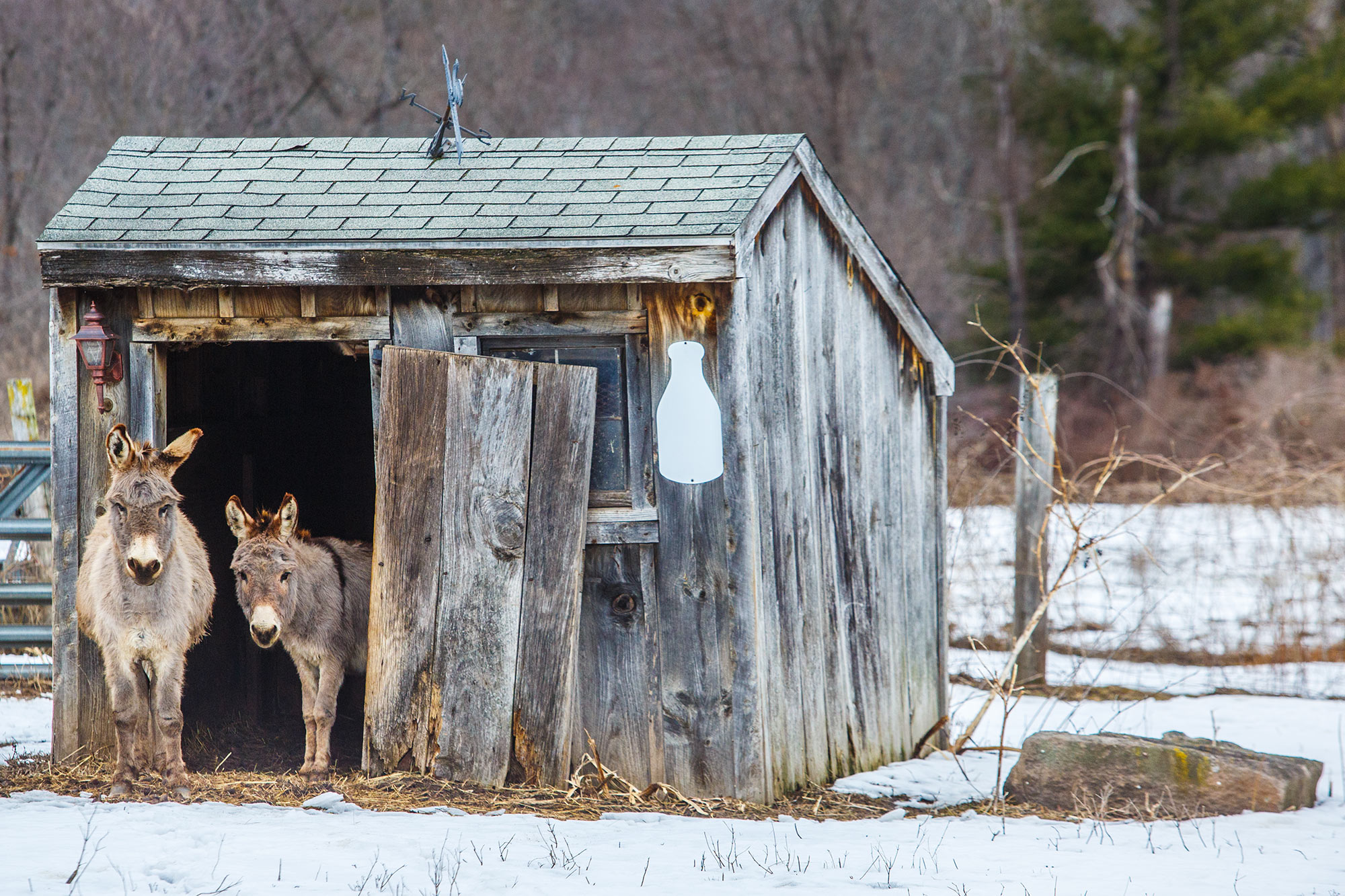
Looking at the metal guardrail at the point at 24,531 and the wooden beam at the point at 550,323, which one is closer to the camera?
the wooden beam at the point at 550,323

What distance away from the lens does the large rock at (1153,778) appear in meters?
5.96

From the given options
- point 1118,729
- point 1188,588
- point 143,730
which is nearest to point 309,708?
point 143,730

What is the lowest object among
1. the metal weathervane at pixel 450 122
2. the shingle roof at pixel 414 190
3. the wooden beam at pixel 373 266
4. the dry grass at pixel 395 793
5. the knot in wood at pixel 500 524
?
the dry grass at pixel 395 793

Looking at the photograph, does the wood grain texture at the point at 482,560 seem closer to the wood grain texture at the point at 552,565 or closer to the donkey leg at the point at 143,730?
the wood grain texture at the point at 552,565

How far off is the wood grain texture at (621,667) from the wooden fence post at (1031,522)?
3.73 meters

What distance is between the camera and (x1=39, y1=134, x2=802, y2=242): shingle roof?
5.43 metres

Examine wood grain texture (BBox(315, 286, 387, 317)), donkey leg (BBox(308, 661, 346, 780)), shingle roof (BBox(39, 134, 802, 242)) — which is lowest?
donkey leg (BBox(308, 661, 346, 780))

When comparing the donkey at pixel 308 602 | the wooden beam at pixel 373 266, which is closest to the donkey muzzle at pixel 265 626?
the donkey at pixel 308 602

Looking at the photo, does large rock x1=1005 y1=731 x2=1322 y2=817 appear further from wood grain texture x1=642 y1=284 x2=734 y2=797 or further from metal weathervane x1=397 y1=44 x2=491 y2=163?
metal weathervane x1=397 y1=44 x2=491 y2=163

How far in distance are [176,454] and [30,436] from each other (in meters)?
4.56

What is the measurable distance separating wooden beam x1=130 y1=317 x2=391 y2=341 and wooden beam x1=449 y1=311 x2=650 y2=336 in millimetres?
403

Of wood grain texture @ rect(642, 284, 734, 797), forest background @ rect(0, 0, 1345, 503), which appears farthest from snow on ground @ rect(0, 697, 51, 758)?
forest background @ rect(0, 0, 1345, 503)

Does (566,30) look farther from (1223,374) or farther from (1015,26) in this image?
(1223,374)

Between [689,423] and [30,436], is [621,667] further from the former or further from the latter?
[30,436]
